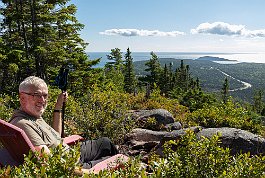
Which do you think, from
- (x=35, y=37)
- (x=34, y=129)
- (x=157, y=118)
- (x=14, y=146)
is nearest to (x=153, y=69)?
(x=35, y=37)

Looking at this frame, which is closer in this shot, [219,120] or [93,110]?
[93,110]

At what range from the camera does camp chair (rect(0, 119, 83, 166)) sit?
3346 mm

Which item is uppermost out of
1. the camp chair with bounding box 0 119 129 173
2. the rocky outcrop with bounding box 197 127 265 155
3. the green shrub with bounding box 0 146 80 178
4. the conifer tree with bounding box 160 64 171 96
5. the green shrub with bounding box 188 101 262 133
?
the green shrub with bounding box 0 146 80 178

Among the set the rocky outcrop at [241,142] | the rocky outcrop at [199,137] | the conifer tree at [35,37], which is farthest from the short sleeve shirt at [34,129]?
the conifer tree at [35,37]

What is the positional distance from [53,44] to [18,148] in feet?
63.5

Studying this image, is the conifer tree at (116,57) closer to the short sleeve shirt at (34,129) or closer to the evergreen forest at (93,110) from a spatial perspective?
the evergreen forest at (93,110)

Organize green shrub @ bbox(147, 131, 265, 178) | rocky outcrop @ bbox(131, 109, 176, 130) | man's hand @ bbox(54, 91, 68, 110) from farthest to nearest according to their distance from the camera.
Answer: rocky outcrop @ bbox(131, 109, 176, 130) < man's hand @ bbox(54, 91, 68, 110) < green shrub @ bbox(147, 131, 265, 178)

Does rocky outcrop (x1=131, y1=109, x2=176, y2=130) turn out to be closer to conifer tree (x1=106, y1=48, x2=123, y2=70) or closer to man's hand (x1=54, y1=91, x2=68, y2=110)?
man's hand (x1=54, y1=91, x2=68, y2=110)

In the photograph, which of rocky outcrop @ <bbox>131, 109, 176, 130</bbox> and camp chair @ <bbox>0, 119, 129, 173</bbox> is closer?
camp chair @ <bbox>0, 119, 129, 173</bbox>

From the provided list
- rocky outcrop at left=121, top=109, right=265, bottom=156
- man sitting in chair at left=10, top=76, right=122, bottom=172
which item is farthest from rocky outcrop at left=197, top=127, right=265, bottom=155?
man sitting in chair at left=10, top=76, right=122, bottom=172

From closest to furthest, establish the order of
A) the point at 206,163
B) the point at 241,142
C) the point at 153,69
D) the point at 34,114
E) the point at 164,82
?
the point at 206,163 → the point at 34,114 → the point at 241,142 → the point at 153,69 → the point at 164,82

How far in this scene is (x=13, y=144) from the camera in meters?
3.48

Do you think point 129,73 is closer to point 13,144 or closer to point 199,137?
point 199,137

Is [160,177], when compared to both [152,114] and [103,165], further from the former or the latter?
[152,114]
